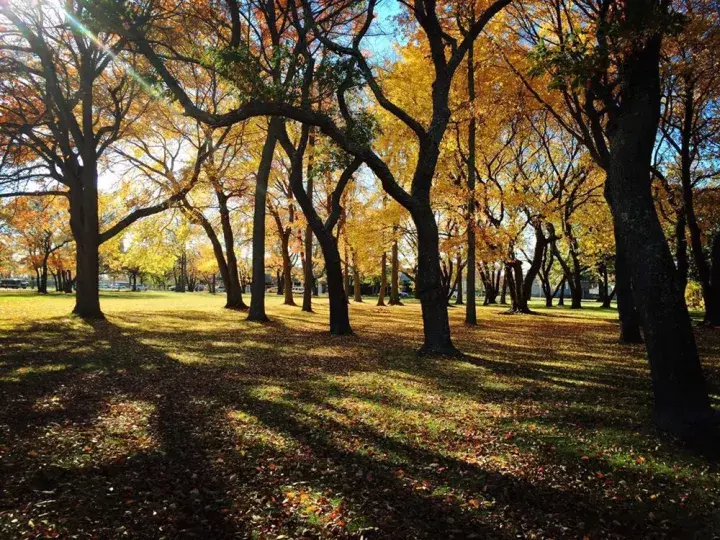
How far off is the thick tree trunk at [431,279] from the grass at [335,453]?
1.34m

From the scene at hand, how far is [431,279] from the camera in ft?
34.6

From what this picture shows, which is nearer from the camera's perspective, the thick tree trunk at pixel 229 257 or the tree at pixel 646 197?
the tree at pixel 646 197

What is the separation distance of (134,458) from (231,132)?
19201mm

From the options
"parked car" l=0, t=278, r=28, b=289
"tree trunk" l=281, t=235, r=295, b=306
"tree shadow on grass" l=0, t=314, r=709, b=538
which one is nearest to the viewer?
"tree shadow on grass" l=0, t=314, r=709, b=538

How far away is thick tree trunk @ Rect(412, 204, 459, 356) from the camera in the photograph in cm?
1052

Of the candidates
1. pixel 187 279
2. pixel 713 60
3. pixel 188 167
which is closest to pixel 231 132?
pixel 188 167

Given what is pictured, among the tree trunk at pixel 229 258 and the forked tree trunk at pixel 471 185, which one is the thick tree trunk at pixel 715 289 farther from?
the tree trunk at pixel 229 258

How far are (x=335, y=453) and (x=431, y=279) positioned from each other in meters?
6.30

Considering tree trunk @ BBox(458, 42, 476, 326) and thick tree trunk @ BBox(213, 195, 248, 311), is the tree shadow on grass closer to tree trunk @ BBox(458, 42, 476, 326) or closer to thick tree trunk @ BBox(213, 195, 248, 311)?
tree trunk @ BBox(458, 42, 476, 326)

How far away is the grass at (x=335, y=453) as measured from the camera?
353 cm

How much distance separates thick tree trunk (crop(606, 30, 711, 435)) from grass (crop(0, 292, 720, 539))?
550mm

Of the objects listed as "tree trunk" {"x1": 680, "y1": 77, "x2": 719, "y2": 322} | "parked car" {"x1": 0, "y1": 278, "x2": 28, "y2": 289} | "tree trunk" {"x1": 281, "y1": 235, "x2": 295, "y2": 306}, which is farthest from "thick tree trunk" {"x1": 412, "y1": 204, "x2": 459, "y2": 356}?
"parked car" {"x1": 0, "y1": 278, "x2": 28, "y2": 289}

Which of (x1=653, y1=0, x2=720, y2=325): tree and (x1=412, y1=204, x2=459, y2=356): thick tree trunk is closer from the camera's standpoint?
(x1=412, y1=204, x2=459, y2=356): thick tree trunk

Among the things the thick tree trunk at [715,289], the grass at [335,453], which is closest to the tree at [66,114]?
the grass at [335,453]
